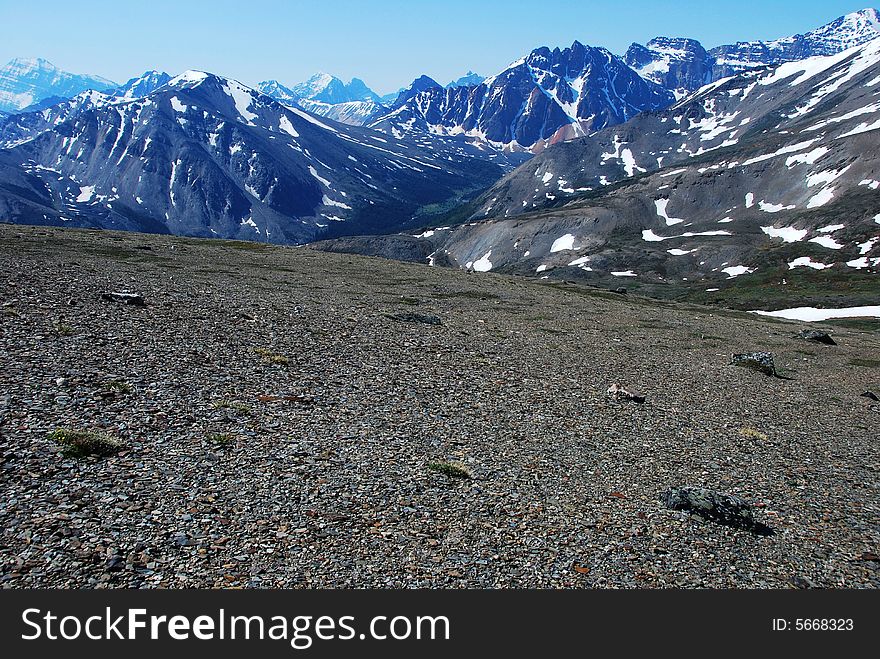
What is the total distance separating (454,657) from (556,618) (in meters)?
2.27

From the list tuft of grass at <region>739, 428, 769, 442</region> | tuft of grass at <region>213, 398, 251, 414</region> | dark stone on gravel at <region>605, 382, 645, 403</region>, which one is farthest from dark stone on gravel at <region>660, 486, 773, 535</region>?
tuft of grass at <region>213, 398, 251, 414</region>

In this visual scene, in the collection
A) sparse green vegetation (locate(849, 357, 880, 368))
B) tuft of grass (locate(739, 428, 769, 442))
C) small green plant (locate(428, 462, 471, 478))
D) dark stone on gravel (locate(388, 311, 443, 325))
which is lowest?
small green plant (locate(428, 462, 471, 478))

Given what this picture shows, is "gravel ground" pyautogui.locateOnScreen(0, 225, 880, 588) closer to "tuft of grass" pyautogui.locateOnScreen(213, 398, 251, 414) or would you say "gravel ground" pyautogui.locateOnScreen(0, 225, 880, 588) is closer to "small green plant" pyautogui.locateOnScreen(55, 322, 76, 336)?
"small green plant" pyautogui.locateOnScreen(55, 322, 76, 336)

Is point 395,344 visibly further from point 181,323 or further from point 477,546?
point 477,546

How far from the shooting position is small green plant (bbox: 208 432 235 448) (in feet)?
54.3

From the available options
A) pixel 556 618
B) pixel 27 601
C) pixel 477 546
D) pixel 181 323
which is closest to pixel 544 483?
pixel 477 546

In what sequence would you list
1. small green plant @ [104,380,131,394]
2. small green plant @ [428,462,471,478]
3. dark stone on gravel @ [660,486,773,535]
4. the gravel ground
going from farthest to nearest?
small green plant @ [104,380,131,394] < small green plant @ [428,462,471,478] < dark stone on gravel @ [660,486,773,535] < the gravel ground

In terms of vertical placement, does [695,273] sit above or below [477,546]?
above

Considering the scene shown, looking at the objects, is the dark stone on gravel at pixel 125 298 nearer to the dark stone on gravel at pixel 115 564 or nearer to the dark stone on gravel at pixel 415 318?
the dark stone on gravel at pixel 415 318

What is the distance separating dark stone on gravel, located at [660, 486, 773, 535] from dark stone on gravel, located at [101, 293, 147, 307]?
3073 centimetres

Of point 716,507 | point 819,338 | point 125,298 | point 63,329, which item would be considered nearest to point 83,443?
point 63,329

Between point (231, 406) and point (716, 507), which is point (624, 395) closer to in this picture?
point (716, 507)

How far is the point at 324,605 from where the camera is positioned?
10.3m

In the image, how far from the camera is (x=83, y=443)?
14.6 m
